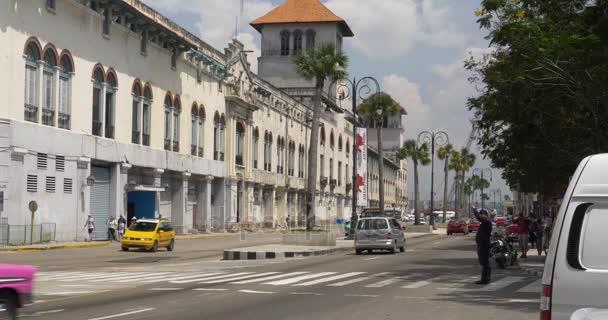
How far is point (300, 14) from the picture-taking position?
11081 cm

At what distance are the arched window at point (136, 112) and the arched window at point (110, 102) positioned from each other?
2465 millimetres

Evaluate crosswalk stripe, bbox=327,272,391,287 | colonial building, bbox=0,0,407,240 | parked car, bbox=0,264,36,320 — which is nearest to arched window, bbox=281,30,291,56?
colonial building, bbox=0,0,407,240

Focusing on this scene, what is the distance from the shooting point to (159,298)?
648 inches

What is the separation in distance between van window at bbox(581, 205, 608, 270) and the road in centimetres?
756

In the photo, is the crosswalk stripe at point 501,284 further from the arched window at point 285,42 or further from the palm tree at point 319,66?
the arched window at point 285,42

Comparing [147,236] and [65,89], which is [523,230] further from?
[65,89]

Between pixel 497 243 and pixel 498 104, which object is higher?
pixel 498 104

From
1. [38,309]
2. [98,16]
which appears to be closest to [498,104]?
[38,309]

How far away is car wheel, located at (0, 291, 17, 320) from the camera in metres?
10.4

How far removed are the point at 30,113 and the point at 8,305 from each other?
102 feet

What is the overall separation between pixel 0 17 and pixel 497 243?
80.3ft

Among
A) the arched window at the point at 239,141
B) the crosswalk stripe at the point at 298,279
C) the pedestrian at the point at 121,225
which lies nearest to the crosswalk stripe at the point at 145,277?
the crosswalk stripe at the point at 298,279

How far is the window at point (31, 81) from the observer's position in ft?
130

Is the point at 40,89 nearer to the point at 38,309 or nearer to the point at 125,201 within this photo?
the point at 125,201
